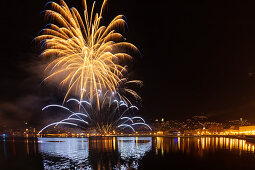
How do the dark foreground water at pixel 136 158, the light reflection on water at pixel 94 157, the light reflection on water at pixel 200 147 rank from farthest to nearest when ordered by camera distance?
the light reflection on water at pixel 200 147 → the light reflection on water at pixel 94 157 → the dark foreground water at pixel 136 158

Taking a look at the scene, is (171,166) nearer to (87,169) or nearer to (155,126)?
(87,169)

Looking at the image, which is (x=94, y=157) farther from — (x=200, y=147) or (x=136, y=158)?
(x=200, y=147)

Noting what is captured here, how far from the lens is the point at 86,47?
118 feet

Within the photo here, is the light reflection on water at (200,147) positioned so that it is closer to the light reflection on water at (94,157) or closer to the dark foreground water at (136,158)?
the dark foreground water at (136,158)

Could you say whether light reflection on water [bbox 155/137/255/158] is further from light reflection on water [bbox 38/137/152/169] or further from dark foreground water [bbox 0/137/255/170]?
light reflection on water [bbox 38/137/152/169]

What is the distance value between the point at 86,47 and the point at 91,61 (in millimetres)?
3699

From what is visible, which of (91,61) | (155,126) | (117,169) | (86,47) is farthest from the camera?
(155,126)

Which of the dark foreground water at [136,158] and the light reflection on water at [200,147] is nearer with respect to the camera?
the dark foreground water at [136,158]

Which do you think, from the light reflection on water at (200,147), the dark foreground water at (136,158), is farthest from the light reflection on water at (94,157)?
the light reflection on water at (200,147)

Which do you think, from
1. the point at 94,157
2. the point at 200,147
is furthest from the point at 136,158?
the point at 200,147

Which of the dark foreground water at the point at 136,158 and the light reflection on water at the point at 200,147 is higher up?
the dark foreground water at the point at 136,158

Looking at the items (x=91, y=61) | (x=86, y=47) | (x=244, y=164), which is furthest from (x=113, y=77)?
(x=244, y=164)

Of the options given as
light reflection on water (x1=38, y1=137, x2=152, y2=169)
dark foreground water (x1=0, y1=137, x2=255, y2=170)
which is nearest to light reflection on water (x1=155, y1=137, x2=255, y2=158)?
dark foreground water (x1=0, y1=137, x2=255, y2=170)

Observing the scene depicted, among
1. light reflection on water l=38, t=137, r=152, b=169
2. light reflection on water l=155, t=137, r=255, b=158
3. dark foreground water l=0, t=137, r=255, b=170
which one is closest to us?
dark foreground water l=0, t=137, r=255, b=170
